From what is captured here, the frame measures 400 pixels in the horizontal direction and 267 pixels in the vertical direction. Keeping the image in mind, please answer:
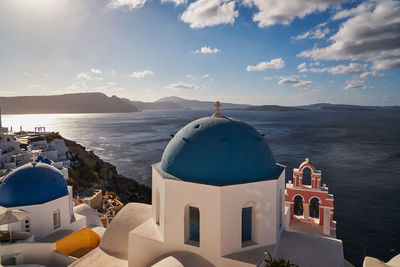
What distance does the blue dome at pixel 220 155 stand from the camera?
7617 millimetres

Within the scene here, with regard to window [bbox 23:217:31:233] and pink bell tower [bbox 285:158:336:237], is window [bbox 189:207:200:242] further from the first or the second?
window [bbox 23:217:31:233]

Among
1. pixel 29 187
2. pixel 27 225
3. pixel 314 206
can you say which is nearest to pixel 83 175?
pixel 27 225

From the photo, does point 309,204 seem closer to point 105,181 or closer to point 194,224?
point 194,224

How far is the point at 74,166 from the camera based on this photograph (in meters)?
40.1

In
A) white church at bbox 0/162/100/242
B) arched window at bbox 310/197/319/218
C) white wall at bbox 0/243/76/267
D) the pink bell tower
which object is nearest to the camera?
white wall at bbox 0/243/76/267

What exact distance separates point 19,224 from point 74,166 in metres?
30.6

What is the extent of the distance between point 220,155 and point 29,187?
9.99 meters

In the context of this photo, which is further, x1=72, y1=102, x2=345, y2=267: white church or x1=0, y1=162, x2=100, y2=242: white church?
x1=0, y1=162, x2=100, y2=242: white church

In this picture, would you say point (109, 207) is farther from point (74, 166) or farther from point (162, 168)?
point (162, 168)

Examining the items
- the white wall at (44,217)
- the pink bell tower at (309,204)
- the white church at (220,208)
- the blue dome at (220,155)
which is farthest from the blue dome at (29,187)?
the pink bell tower at (309,204)

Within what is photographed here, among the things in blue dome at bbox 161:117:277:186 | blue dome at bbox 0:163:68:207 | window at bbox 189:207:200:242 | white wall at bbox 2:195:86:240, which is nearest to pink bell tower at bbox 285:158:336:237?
blue dome at bbox 161:117:277:186

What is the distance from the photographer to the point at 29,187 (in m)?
12.0

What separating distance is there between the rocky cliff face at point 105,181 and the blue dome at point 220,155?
2985cm

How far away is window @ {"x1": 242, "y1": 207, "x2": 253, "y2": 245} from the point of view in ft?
26.8
